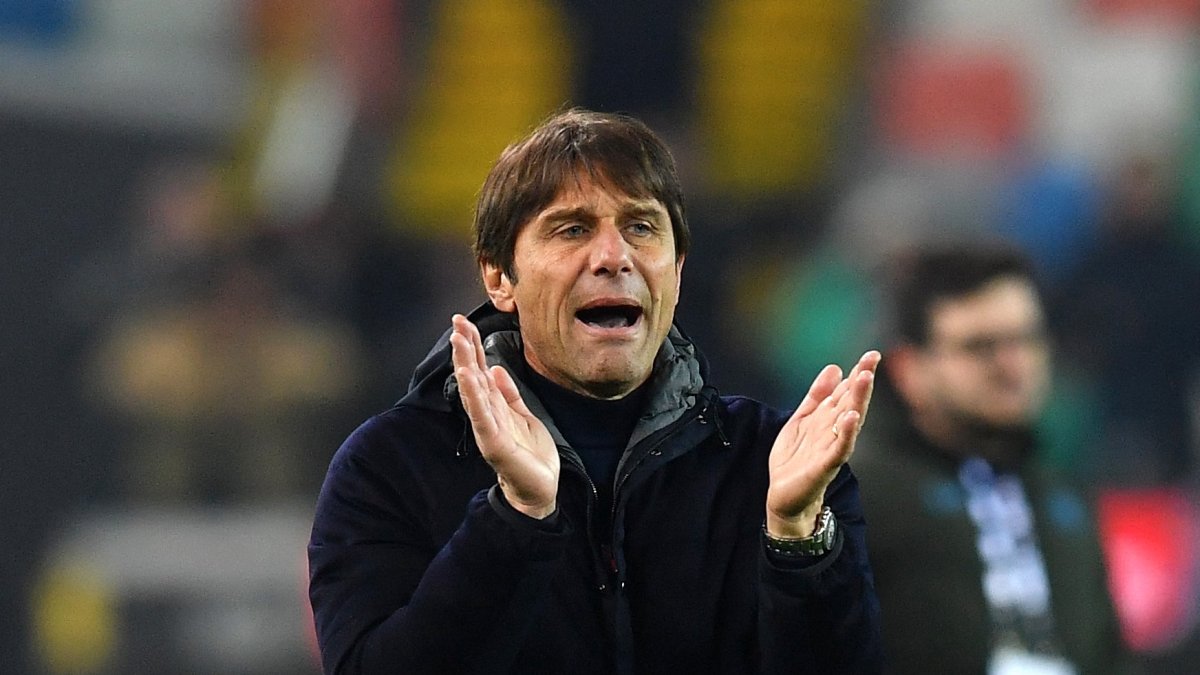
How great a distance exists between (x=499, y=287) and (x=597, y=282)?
150 millimetres

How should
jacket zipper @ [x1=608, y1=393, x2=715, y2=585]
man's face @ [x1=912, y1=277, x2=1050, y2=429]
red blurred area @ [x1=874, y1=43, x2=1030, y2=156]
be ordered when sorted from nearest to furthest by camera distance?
jacket zipper @ [x1=608, y1=393, x2=715, y2=585] < man's face @ [x1=912, y1=277, x2=1050, y2=429] < red blurred area @ [x1=874, y1=43, x2=1030, y2=156]

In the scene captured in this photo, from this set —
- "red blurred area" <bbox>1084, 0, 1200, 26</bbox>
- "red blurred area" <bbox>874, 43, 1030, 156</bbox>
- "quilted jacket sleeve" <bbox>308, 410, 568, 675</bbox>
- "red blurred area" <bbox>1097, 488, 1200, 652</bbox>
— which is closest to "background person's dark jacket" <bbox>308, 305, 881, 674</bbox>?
"quilted jacket sleeve" <bbox>308, 410, 568, 675</bbox>

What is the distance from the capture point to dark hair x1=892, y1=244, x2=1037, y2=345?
3377 mm

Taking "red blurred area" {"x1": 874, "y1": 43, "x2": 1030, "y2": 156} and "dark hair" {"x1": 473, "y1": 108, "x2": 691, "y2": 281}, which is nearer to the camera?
"dark hair" {"x1": 473, "y1": 108, "x2": 691, "y2": 281}

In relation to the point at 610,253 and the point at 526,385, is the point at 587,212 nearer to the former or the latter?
the point at 610,253

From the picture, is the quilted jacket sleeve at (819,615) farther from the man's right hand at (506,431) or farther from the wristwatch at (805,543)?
the man's right hand at (506,431)

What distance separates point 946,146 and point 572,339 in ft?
19.2

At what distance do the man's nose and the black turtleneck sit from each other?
0.14 metres

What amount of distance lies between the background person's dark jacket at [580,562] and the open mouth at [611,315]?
6cm

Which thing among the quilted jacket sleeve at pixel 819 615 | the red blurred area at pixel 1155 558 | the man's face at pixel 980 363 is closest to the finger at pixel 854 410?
the quilted jacket sleeve at pixel 819 615

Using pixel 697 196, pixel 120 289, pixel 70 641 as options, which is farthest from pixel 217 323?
pixel 697 196

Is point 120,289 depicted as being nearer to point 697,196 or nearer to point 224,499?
point 224,499

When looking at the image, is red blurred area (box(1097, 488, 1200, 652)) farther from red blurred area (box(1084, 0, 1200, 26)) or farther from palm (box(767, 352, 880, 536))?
palm (box(767, 352, 880, 536))

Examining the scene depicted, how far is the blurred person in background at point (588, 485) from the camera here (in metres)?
1.88
